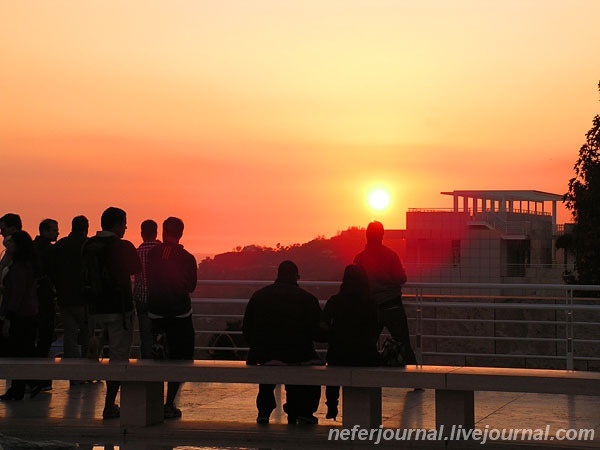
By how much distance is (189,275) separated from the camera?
→ 10594 mm

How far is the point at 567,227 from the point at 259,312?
7666cm

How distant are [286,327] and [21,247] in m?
3.24

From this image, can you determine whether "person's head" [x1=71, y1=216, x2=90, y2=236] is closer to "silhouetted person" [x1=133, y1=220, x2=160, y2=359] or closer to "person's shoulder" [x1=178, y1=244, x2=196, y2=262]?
"silhouetted person" [x1=133, y1=220, x2=160, y2=359]

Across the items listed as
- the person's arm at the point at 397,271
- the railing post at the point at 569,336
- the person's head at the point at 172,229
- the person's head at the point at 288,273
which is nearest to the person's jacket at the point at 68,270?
the person's head at the point at 172,229

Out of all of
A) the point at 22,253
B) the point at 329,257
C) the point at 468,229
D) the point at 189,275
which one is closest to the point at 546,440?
the point at 189,275

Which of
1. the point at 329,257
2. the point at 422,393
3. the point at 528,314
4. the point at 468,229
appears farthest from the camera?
the point at 329,257

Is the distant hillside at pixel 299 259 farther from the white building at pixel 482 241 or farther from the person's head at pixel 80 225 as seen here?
the person's head at pixel 80 225

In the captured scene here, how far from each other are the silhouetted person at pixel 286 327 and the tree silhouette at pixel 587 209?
38575 millimetres

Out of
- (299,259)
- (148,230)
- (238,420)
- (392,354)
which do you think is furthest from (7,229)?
(299,259)

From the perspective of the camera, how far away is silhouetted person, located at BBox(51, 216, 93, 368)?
1267cm

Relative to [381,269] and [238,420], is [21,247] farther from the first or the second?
[381,269]

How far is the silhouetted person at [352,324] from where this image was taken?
1038 centimetres

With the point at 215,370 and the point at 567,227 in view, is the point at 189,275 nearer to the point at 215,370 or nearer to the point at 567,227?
the point at 215,370

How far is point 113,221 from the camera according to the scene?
10.4 metres
